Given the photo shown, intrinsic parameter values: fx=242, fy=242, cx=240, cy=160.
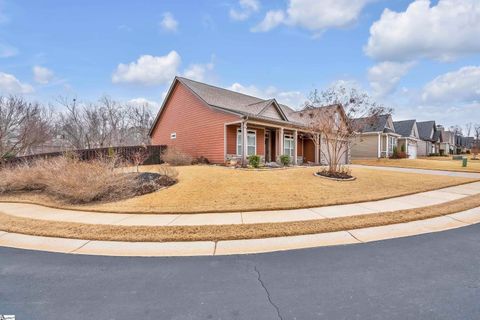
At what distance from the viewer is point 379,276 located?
3.46 m

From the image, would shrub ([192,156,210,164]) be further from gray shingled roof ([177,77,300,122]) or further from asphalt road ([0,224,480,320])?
asphalt road ([0,224,480,320])

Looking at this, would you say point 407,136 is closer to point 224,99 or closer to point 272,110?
point 272,110

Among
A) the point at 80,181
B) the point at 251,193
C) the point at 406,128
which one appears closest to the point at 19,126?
the point at 80,181

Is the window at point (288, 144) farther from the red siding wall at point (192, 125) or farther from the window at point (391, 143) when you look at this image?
the window at point (391, 143)

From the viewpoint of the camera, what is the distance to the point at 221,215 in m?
6.79

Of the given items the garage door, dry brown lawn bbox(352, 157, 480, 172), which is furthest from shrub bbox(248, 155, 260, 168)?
the garage door

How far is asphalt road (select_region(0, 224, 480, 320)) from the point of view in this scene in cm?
271

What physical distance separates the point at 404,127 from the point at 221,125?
113 ft

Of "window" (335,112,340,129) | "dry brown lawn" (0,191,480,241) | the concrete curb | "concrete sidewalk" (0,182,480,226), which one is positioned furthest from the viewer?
"window" (335,112,340,129)

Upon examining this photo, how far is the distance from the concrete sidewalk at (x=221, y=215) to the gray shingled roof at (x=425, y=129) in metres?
48.5

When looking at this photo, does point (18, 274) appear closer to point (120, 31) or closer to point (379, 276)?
point (379, 276)

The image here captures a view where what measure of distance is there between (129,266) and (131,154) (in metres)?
16.4

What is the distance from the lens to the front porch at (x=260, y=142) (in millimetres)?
16969

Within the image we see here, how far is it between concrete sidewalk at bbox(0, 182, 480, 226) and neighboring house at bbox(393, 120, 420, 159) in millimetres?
31381
